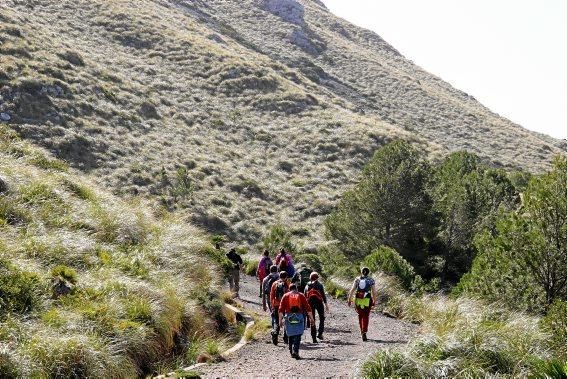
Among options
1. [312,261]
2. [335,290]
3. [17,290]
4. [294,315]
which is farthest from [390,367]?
[312,261]

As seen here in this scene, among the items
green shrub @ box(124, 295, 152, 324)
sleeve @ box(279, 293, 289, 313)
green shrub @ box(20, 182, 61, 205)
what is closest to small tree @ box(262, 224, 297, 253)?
green shrub @ box(20, 182, 61, 205)

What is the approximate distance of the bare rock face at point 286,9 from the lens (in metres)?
86.3

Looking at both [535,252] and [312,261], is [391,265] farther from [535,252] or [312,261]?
[312,261]

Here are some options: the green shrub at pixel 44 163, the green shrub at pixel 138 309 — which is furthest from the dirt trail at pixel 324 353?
the green shrub at pixel 44 163

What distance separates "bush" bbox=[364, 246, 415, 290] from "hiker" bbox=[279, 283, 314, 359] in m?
8.89

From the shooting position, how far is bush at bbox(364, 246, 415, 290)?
19000 mm

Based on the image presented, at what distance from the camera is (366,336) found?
42.3 feet

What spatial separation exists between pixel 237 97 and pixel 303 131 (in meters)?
7.60

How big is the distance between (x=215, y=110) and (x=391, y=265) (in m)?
31.5

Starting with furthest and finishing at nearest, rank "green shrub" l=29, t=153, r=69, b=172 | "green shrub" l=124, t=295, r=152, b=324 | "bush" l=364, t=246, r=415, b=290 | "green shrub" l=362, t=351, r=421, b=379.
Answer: "bush" l=364, t=246, r=415, b=290 < "green shrub" l=29, t=153, r=69, b=172 < "green shrub" l=124, t=295, r=152, b=324 < "green shrub" l=362, t=351, r=421, b=379

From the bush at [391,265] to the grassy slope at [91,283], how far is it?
664 cm

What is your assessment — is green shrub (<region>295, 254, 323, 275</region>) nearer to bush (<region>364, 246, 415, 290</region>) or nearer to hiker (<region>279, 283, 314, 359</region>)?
bush (<region>364, 246, 415, 290</region>)

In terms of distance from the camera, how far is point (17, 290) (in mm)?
8383

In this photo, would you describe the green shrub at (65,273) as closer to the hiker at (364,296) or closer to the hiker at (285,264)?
the hiker at (364,296)
